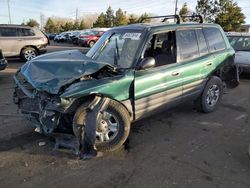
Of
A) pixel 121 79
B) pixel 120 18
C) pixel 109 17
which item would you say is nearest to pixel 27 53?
pixel 121 79

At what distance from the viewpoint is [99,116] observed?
3895 mm

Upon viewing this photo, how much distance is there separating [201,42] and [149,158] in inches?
111

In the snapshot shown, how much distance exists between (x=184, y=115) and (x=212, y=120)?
57cm

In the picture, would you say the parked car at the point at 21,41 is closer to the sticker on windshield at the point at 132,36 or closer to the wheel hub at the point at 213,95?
the sticker on windshield at the point at 132,36

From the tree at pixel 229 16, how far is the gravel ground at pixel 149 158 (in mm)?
27622

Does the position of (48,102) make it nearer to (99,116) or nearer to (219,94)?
(99,116)

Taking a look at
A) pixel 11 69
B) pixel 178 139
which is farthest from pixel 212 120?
pixel 11 69

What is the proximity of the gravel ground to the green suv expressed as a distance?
39cm

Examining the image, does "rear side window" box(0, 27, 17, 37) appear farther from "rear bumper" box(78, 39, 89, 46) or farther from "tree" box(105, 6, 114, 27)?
"tree" box(105, 6, 114, 27)

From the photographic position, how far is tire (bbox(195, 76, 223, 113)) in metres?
5.67

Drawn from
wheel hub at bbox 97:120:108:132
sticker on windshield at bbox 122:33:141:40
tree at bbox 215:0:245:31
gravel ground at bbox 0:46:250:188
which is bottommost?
gravel ground at bbox 0:46:250:188

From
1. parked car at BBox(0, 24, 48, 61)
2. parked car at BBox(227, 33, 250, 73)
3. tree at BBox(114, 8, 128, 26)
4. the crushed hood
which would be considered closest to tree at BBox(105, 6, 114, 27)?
tree at BBox(114, 8, 128, 26)

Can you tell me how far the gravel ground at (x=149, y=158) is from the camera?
3338 millimetres

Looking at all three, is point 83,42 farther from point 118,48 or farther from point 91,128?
point 91,128
